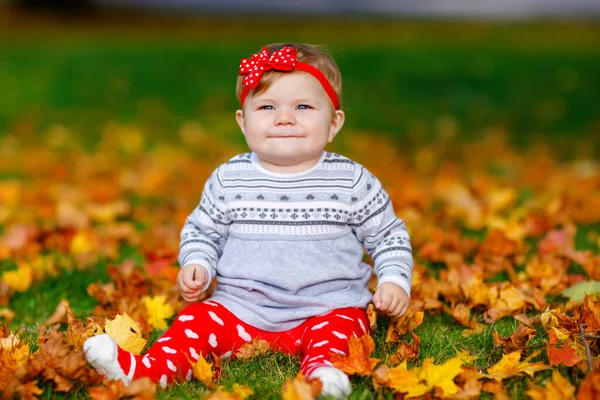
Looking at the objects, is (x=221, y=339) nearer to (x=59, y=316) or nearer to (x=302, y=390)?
(x=302, y=390)

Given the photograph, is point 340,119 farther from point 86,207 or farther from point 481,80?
point 481,80

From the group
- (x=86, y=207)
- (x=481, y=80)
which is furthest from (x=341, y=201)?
(x=481, y=80)

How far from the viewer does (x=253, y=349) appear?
2607mm

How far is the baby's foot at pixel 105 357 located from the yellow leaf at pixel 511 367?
115 centimetres

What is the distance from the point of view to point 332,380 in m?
2.21

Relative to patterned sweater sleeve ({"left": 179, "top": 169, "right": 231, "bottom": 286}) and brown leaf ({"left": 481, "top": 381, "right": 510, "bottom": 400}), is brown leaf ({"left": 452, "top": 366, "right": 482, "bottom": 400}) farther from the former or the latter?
patterned sweater sleeve ({"left": 179, "top": 169, "right": 231, "bottom": 286})

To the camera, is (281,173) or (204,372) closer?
(204,372)

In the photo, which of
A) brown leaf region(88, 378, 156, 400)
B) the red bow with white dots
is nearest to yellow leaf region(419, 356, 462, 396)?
brown leaf region(88, 378, 156, 400)

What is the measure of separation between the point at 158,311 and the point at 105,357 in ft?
2.41

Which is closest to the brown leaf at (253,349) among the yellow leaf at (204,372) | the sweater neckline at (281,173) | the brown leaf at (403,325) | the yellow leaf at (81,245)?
the yellow leaf at (204,372)

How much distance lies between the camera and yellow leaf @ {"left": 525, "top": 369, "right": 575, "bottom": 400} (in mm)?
2127

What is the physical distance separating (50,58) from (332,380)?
32.9 feet

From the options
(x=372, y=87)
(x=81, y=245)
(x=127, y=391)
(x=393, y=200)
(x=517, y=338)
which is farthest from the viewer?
(x=372, y=87)

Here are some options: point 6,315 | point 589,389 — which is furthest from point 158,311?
point 589,389
